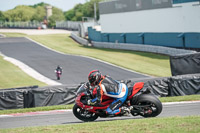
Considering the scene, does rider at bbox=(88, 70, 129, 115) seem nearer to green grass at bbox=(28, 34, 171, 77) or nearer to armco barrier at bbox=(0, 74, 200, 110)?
armco barrier at bbox=(0, 74, 200, 110)

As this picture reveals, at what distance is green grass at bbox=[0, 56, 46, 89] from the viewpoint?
32156mm

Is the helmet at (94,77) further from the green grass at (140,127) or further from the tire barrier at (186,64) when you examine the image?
the tire barrier at (186,64)

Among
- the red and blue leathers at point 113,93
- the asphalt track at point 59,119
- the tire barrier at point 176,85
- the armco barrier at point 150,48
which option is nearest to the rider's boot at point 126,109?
the red and blue leathers at point 113,93

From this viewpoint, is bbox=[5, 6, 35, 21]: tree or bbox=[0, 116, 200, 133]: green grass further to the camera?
bbox=[5, 6, 35, 21]: tree

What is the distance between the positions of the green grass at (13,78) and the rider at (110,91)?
20.9 m

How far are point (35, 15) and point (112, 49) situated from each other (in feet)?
402

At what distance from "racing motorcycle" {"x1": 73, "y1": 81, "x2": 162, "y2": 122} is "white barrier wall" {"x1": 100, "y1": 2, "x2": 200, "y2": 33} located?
36630 mm

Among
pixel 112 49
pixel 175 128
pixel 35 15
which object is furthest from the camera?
pixel 35 15

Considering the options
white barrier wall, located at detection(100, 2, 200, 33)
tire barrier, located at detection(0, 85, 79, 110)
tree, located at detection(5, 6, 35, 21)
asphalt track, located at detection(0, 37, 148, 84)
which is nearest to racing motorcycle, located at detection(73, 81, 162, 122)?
tire barrier, located at detection(0, 85, 79, 110)

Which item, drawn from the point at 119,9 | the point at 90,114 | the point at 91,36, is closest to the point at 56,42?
the point at 91,36

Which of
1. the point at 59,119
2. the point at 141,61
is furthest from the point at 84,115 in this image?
the point at 141,61

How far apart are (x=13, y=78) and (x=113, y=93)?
990 inches

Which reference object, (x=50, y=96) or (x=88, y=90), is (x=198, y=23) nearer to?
(x=50, y=96)

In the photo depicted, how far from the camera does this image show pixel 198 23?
151ft
